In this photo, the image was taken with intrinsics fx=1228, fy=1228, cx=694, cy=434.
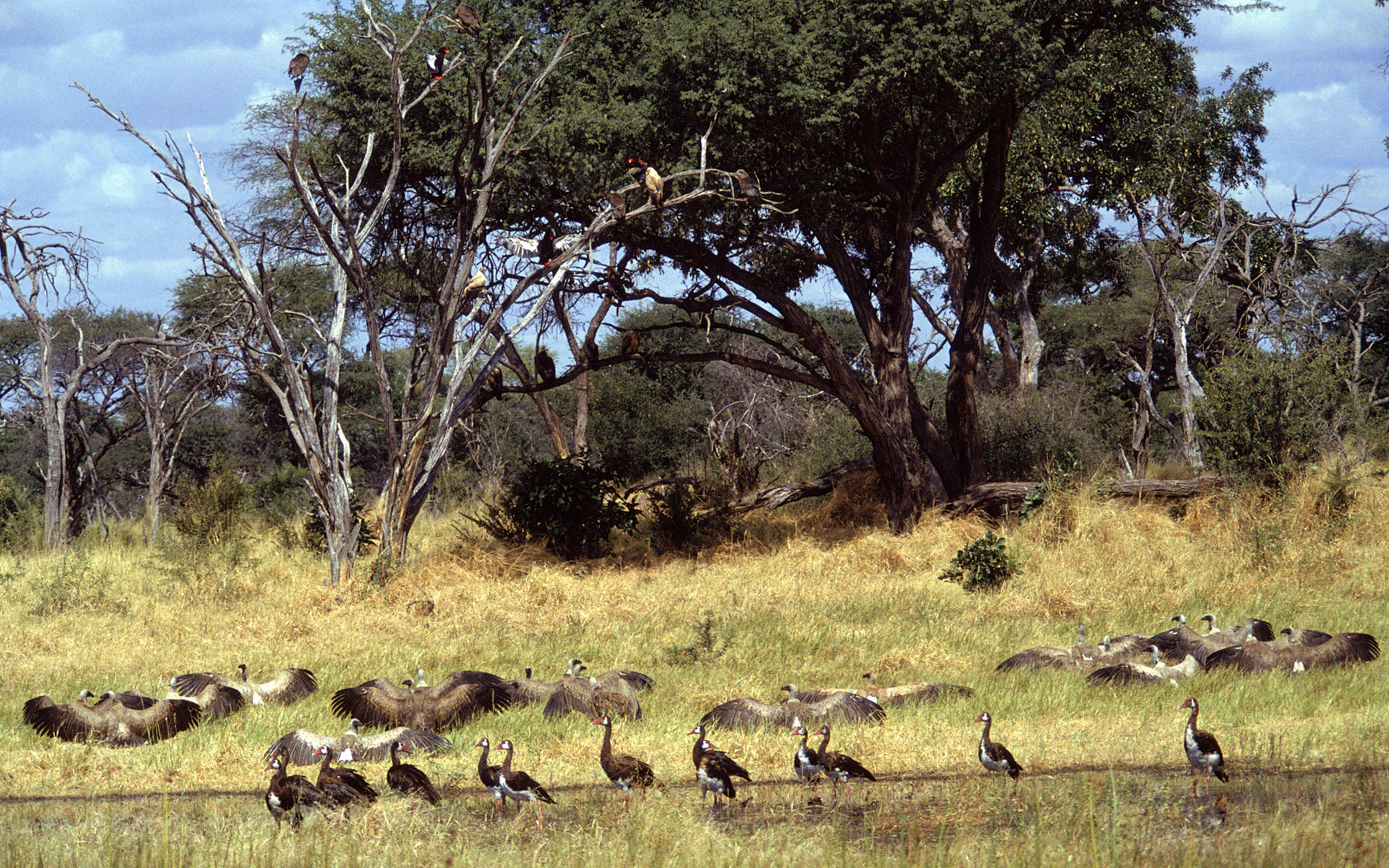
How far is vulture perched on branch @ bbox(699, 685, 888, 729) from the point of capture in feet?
26.1

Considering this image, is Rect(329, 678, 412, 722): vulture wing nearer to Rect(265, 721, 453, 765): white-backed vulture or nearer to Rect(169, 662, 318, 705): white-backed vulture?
Rect(265, 721, 453, 765): white-backed vulture

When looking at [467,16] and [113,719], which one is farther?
[467,16]

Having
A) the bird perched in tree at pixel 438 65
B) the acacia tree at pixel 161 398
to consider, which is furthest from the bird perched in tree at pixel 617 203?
the acacia tree at pixel 161 398

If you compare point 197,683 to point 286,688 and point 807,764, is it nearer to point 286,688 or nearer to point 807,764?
point 286,688

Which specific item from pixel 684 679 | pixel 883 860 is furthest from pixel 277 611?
pixel 883 860

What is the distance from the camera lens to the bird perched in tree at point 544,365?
53.8 ft

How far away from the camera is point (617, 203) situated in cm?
1357

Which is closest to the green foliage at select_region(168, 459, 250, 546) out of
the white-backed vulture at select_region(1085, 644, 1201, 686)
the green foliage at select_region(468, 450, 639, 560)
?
the green foliage at select_region(468, 450, 639, 560)

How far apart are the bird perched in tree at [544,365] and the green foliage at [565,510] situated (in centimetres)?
118

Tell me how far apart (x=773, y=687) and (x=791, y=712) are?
126 cm

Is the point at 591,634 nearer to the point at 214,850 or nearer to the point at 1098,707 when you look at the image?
the point at 1098,707

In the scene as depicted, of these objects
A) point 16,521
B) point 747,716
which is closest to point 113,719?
point 747,716

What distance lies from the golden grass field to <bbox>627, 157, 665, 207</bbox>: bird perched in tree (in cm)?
438

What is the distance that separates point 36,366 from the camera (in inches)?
1328
